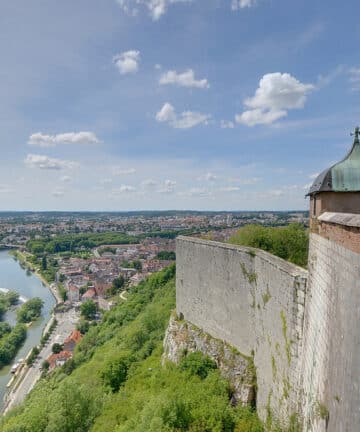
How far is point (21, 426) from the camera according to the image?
498 inches

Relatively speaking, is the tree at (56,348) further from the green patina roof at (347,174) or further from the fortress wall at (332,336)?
the green patina roof at (347,174)

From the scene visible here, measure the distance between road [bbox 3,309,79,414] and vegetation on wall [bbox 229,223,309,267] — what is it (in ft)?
80.1

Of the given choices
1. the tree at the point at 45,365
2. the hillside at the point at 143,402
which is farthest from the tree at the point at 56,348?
the hillside at the point at 143,402

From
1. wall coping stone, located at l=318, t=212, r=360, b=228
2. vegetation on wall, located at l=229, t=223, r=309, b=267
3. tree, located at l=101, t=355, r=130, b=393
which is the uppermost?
wall coping stone, located at l=318, t=212, r=360, b=228

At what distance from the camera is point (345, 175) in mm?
6617

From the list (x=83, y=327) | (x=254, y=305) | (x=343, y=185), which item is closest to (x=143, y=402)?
(x=254, y=305)

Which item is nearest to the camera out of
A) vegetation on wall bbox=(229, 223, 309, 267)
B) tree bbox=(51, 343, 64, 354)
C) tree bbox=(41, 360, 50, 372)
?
vegetation on wall bbox=(229, 223, 309, 267)

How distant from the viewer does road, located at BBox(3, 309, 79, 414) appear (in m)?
30.1

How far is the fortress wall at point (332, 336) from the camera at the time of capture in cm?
480

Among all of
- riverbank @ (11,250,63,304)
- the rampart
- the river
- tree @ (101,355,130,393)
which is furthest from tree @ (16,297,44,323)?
the rampart

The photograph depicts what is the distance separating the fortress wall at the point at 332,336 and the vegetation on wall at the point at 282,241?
7.77m

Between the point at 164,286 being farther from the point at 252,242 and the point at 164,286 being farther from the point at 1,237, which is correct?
the point at 1,237

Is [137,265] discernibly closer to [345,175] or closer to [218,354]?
[218,354]

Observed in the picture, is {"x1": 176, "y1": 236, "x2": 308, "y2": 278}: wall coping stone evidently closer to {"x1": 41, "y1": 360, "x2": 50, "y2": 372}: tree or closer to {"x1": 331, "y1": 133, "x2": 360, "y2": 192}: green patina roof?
{"x1": 331, "y1": 133, "x2": 360, "y2": 192}: green patina roof
